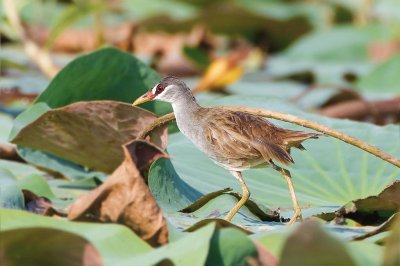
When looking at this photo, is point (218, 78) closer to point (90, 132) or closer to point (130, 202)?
point (90, 132)

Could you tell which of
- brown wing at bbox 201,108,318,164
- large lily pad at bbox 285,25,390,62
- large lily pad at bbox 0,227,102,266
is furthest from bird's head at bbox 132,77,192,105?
large lily pad at bbox 285,25,390,62

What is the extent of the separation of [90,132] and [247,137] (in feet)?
1.52

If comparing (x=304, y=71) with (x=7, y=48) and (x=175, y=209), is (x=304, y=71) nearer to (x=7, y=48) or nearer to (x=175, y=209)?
(x=7, y=48)

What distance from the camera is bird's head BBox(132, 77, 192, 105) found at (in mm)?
2213

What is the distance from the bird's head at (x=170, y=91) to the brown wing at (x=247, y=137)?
14 centimetres

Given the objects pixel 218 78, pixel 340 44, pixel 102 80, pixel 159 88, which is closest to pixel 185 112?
pixel 159 88

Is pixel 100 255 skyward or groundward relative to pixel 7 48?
skyward

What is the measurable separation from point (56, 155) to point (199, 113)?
554 millimetres

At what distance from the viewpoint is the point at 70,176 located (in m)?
2.62

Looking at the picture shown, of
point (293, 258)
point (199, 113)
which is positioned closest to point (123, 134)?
point (199, 113)

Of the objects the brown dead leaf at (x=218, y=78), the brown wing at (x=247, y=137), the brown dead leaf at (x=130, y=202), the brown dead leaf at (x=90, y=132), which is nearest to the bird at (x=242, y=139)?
the brown wing at (x=247, y=137)

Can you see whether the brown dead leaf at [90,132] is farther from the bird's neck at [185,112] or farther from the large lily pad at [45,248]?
the large lily pad at [45,248]

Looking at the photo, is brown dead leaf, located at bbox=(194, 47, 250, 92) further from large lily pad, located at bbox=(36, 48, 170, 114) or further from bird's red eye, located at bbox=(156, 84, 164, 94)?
bird's red eye, located at bbox=(156, 84, 164, 94)

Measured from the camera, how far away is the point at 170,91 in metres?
2.23
